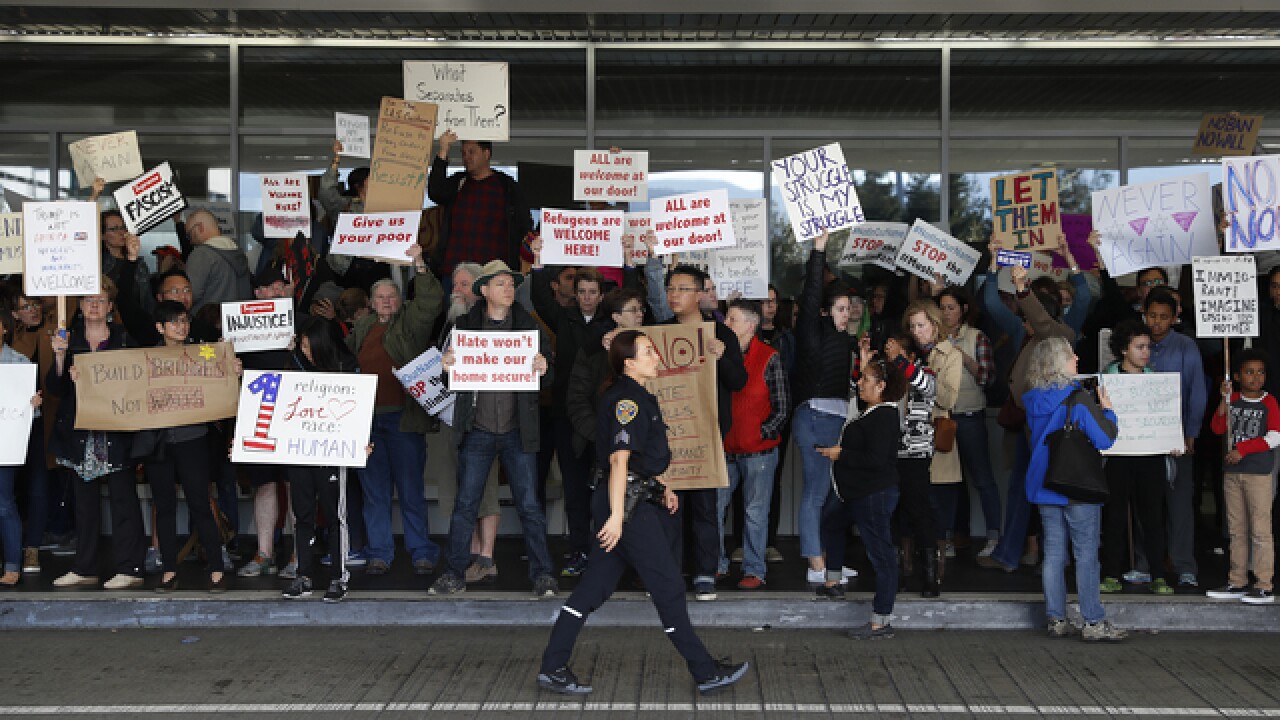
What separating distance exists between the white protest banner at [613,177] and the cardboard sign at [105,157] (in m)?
3.47

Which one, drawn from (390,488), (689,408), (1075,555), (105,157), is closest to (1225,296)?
(1075,555)

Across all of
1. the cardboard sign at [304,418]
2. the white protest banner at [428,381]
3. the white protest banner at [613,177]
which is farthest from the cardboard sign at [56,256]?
the white protest banner at [613,177]

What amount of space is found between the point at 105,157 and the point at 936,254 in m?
6.65

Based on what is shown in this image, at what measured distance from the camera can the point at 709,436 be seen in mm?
8344

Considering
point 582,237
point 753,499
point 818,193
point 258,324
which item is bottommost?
point 753,499

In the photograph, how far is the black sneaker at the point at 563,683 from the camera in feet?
21.7

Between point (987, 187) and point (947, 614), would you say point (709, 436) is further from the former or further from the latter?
point (987, 187)

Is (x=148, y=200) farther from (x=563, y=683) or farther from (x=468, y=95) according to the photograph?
(x=563, y=683)

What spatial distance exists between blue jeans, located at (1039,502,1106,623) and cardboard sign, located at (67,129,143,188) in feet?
23.7

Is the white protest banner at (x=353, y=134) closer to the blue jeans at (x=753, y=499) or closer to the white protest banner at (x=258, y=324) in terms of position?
the white protest banner at (x=258, y=324)

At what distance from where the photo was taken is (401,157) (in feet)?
32.0

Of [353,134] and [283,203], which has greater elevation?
[353,134]

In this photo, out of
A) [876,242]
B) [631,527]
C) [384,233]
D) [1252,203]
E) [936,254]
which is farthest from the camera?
[876,242]

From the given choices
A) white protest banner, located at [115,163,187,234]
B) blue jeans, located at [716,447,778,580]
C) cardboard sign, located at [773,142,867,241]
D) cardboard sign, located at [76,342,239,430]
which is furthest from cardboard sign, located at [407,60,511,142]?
blue jeans, located at [716,447,778,580]
